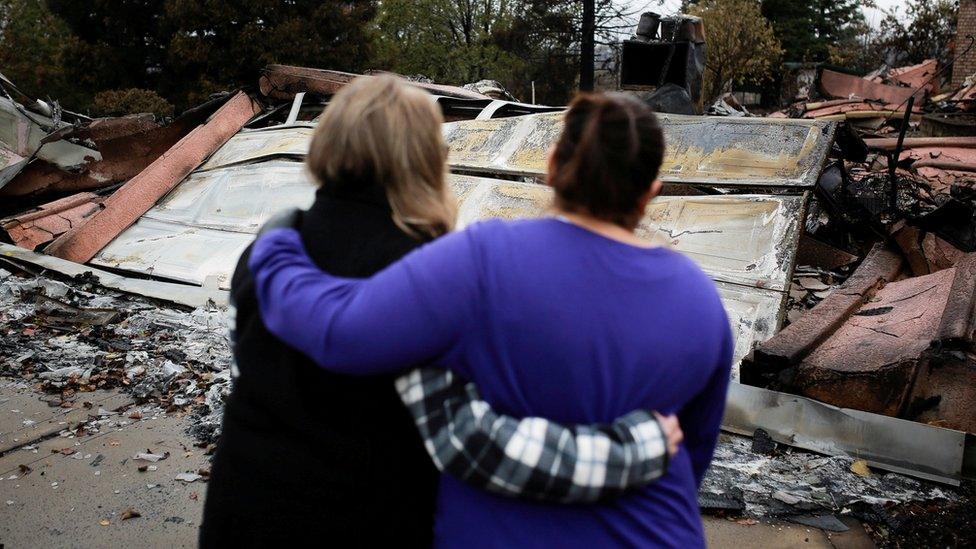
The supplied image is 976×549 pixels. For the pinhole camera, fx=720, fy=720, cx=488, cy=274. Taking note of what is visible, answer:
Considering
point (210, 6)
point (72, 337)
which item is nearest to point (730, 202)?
point (72, 337)

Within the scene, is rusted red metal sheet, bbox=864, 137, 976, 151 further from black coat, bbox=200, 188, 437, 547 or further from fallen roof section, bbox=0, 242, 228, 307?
black coat, bbox=200, 188, 437, 547

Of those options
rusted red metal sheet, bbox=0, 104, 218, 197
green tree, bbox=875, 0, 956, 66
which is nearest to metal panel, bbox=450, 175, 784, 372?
rusted red metal sheet, bbox=0, 104, 218, 197

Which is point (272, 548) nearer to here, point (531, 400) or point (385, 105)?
point (531, 400)

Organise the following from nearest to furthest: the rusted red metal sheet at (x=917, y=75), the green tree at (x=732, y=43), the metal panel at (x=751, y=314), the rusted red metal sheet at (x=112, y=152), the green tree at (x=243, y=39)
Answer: the metal panel at (x=751, y=314) < the rusted red metal sheet at (x=112, y=152) < the green tree at (x=243, y=39) < the rusted red metal sheet at (x=917, y=75) < the green tree at (x=732, y=43)

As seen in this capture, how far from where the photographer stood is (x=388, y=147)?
1.27m

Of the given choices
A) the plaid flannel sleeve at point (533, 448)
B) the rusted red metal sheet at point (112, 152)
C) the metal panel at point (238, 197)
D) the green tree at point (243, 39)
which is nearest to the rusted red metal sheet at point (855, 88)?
the green tree at point (243, 39)

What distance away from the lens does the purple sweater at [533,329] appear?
1070mm

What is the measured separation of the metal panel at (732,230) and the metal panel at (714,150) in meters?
0.18

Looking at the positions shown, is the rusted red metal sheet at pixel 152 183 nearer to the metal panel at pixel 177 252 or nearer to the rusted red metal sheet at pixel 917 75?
the metal panel at pixel 177 252

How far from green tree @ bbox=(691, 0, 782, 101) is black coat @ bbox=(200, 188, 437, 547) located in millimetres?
23544

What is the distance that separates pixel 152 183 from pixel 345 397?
6583mm

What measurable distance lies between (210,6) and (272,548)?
20.9 metres

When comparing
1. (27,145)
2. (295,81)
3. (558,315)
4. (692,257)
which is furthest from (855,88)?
(558,315)

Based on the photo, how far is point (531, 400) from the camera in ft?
3.67
